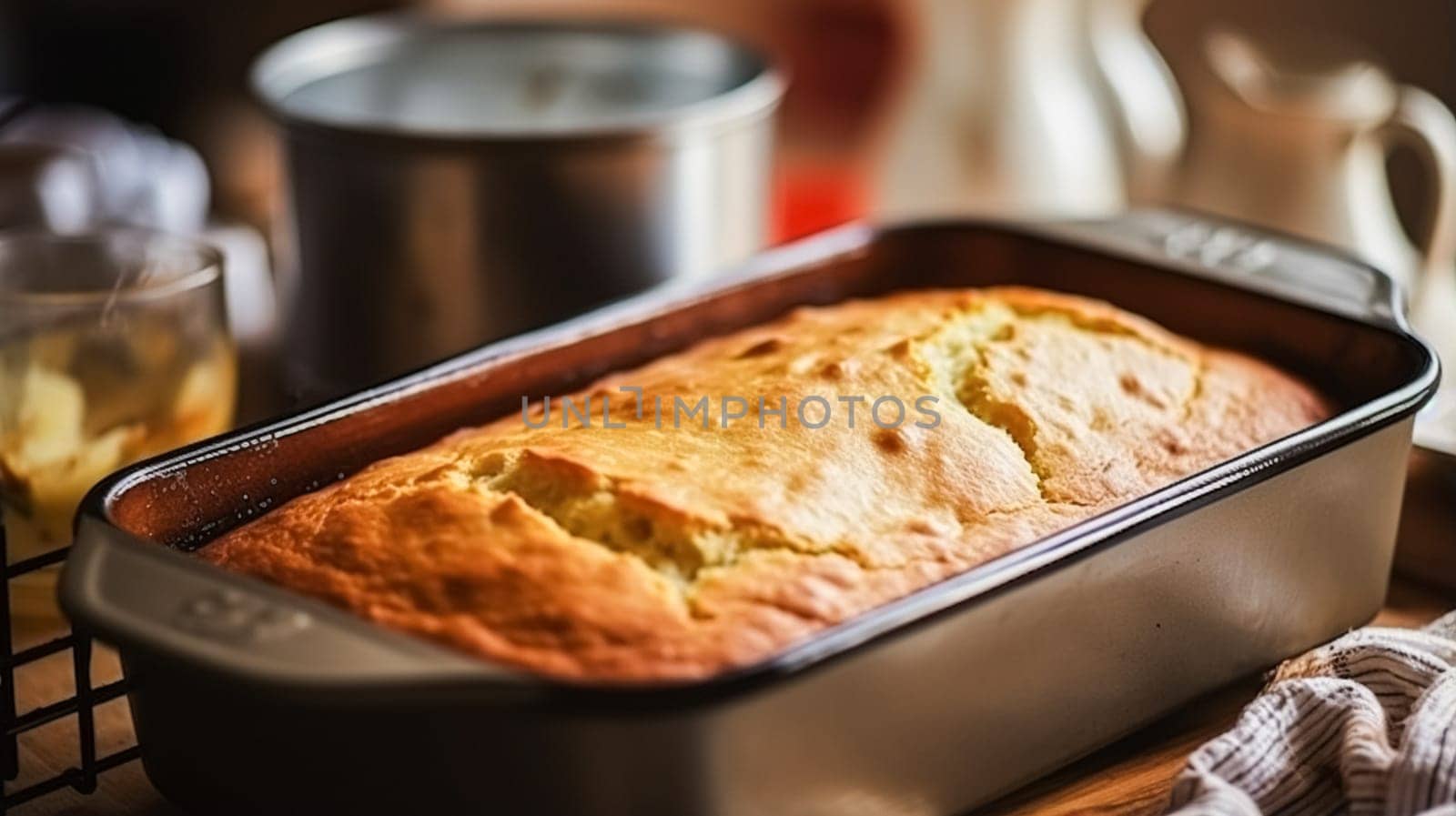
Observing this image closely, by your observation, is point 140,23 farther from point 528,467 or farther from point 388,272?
point 528,467

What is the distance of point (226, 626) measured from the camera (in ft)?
2.83

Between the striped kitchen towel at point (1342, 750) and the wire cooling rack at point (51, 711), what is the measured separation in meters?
0.60

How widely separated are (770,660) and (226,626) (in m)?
0.25

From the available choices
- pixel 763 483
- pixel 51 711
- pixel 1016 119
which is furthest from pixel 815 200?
pixel 51 711

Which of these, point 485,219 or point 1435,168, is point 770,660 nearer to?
point 485,219

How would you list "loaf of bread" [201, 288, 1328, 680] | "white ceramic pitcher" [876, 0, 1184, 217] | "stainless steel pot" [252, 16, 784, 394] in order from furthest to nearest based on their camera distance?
"white ceramic pitcher" [876, 0, 1184, 217], "stainless steel pot" [252, 16, 784, 394], "loaf of bread" [201, 288, 1328, 680]

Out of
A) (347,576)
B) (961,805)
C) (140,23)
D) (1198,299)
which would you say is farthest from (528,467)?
(140,23)

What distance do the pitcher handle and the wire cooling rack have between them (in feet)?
3.94

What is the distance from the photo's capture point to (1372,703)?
1086 millimetres

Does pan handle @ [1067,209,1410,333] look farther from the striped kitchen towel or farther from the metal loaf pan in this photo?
the striped kitchen towel

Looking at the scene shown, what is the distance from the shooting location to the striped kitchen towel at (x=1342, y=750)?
1.01 meters

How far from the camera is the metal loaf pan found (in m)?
0.85

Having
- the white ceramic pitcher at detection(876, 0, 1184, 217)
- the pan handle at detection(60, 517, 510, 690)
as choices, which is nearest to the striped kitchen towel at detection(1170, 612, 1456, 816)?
the pan handle at detection(60, 517, 510, 690)

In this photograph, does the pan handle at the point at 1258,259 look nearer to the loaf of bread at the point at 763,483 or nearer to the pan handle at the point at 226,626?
the loaf of bread at the point at 763,483
